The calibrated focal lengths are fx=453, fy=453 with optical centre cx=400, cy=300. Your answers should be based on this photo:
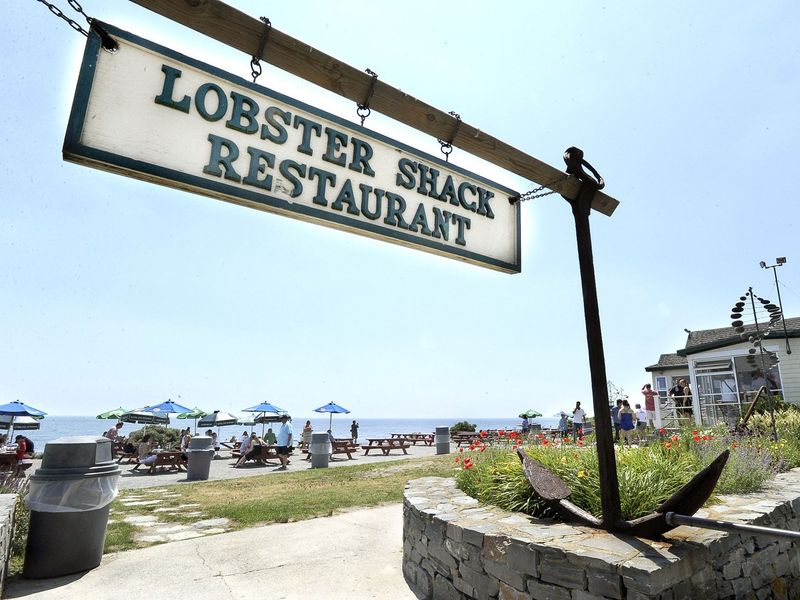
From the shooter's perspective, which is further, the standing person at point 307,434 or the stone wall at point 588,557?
the standing person at point 307,434

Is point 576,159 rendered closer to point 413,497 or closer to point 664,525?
point 664,525

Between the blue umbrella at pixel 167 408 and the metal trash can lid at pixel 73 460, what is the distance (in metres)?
16.2

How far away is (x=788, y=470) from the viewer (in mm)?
6730

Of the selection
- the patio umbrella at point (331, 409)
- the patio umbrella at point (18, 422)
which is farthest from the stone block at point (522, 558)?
the patio umbrella at point (18, 422)

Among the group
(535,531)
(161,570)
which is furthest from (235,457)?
(535,531)

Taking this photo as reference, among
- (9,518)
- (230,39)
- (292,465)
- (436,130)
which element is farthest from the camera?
(292,465)

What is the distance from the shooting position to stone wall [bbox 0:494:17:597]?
402 centimetres

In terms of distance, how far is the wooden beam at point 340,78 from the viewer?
218 centimetres

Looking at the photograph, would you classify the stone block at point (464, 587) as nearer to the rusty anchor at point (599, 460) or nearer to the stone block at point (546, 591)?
the stone block at point (546, 591)

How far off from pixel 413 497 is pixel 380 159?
395 cm

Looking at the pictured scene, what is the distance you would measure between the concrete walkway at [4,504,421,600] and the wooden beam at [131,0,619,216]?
12.8 feet

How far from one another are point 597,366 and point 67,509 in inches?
208

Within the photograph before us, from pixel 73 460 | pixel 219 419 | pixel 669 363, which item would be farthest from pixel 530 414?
pixel 73 460

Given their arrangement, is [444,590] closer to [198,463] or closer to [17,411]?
[198,463]
